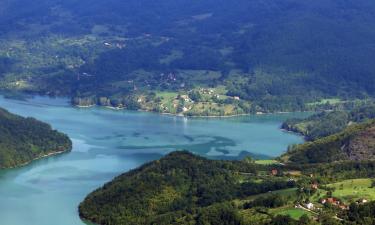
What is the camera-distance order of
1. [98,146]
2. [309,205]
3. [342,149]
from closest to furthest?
[309,205], [342,149], [98,146]

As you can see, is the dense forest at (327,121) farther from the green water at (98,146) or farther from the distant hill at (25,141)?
the distant hill at (25,141)

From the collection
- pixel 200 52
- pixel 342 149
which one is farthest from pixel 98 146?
pixel 200 52

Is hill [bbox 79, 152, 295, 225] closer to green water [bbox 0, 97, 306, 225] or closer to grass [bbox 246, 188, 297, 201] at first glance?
grass [bbox 246, 188, 297, 201]

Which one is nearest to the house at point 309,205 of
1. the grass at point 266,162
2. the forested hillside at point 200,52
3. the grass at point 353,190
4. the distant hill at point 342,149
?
the grass at point 353,190

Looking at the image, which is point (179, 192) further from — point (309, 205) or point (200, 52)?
point (200, 52)

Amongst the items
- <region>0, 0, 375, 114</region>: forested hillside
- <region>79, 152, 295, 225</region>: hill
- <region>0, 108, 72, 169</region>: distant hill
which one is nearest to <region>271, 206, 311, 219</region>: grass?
<region>79, 152, 295, 225</region>: hill

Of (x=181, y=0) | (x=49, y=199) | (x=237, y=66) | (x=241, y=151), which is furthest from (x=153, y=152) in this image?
(x=181, y=0)
